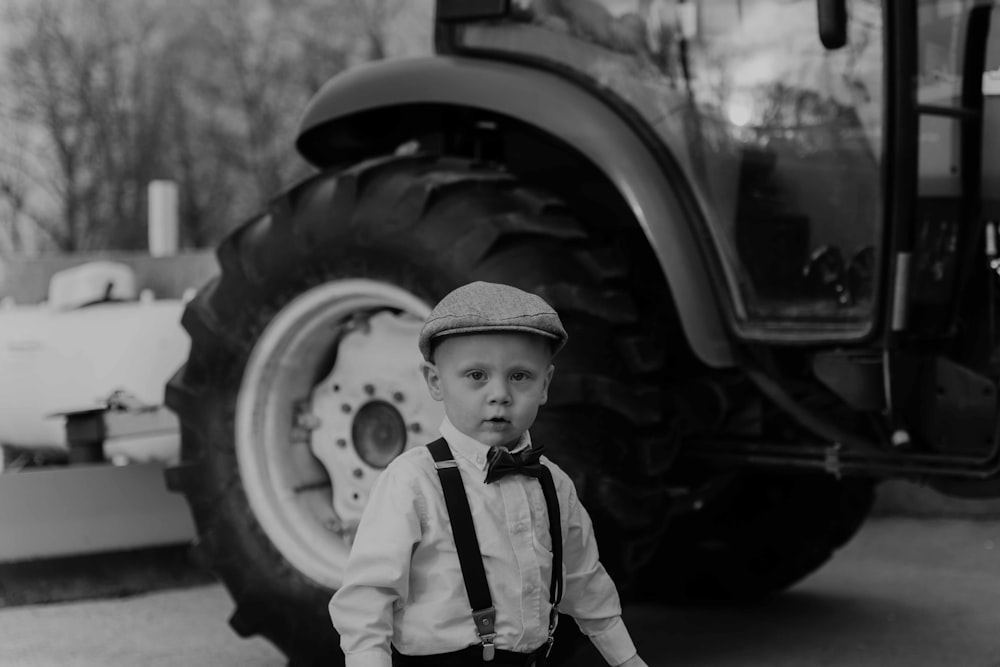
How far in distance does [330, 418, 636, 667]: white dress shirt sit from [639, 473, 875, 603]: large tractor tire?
91.3 inches

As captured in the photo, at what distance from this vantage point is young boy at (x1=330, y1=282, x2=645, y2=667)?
2184 mm

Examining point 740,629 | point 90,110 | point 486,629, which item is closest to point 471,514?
point 486,629

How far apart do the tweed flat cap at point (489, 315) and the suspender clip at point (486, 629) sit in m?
0.42

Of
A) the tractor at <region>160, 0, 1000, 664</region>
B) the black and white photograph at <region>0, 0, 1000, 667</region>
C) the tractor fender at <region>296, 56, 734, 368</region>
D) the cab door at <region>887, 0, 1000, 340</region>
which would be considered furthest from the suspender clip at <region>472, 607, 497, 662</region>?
the cab door at <region>887, 0, 1000, 340</region>

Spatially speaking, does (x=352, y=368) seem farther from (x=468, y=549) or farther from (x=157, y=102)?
(x=157, y=102)

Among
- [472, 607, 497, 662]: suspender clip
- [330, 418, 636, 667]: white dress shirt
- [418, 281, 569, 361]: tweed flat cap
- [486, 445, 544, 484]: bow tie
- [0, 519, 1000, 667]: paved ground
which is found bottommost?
[0, 519, 1000, 667]: paved ground

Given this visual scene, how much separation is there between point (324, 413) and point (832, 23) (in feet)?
5.17

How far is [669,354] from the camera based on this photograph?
12.4ft

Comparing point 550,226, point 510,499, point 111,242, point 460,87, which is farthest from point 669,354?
point 111,242

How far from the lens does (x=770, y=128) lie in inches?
137

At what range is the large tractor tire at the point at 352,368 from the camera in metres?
3.29

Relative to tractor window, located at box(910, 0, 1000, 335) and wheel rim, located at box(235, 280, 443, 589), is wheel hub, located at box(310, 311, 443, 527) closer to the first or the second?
wheel rim, located at box(235, 280, 443, 589)

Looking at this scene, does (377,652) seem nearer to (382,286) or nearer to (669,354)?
(382,286)

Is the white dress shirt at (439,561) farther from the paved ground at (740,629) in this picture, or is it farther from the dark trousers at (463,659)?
the paved ground at (740,629)
